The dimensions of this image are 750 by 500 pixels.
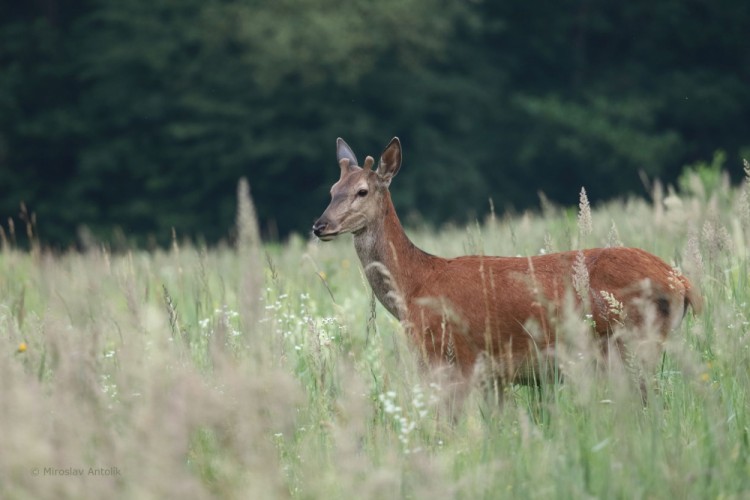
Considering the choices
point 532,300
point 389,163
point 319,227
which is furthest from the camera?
point 389,163

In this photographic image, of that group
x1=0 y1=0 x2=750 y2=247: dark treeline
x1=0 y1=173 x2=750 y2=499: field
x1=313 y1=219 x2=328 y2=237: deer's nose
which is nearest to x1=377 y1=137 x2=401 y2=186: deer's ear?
x1=313 y1=219 x2=328 y2=237: deer's nose

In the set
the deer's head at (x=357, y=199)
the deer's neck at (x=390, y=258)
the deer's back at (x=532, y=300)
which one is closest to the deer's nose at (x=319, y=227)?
the deer's head at (x=357, y=199)

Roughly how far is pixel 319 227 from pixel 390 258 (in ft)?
1.29

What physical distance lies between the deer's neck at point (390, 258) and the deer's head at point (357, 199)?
52 millimetres

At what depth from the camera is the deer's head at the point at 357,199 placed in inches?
215

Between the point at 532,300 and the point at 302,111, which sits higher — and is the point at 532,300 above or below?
below

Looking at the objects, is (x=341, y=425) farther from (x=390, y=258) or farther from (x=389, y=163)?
(x=389, y=163)

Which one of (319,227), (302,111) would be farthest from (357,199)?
(302,111)

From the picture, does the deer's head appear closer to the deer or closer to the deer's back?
the deer

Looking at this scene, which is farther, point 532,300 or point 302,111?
point 302,111

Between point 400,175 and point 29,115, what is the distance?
32.2ft

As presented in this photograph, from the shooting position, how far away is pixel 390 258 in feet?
18.2

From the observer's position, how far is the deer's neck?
5359mm

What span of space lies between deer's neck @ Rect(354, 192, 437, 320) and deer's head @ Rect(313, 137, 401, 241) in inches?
2.0
